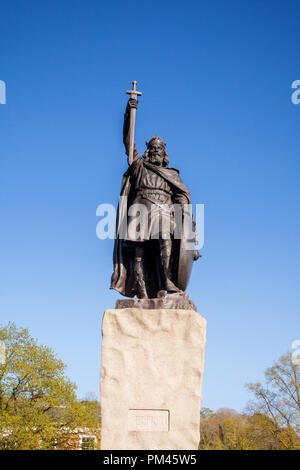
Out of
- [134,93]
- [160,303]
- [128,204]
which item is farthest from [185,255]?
[134,93]

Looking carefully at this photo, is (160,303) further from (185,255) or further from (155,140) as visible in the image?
(155,140)

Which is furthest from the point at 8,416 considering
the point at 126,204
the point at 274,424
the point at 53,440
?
the point at 126,204

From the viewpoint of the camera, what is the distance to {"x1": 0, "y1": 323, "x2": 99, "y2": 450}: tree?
23812 mm

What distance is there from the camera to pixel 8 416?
23000 mm

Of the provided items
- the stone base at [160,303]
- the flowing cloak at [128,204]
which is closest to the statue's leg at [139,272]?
the flowing cloak at [128,204]

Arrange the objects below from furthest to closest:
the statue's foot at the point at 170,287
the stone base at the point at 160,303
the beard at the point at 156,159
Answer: the beard at the point at 156,159, the statue's foot at the point at 170,287, the stone base at the point at 160,303

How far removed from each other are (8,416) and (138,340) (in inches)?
749

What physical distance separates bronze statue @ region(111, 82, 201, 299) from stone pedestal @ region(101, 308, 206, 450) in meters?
0.53

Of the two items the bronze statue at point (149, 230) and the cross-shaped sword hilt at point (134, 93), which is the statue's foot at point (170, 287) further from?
the cross-shaped sword hilt at point (134, 93)

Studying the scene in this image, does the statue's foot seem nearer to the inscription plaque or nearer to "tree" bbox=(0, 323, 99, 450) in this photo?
the inscription plaque

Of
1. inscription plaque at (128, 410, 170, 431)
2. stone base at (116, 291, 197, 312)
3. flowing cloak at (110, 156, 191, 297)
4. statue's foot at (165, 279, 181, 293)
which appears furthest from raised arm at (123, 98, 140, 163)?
inscription plaque at (128, 410, 170, 431)

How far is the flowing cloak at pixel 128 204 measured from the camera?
24.0ft

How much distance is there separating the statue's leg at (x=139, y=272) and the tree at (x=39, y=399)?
748 inches

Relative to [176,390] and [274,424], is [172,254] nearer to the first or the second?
[176,390]
